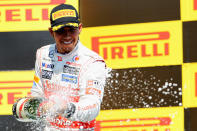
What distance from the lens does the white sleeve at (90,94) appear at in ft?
4.28

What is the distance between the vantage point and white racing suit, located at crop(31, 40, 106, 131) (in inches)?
55.2

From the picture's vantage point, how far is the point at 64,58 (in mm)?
1512

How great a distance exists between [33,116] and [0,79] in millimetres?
1135

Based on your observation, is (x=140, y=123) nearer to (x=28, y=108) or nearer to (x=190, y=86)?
(x=190, y=86)

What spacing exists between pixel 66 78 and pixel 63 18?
32cm

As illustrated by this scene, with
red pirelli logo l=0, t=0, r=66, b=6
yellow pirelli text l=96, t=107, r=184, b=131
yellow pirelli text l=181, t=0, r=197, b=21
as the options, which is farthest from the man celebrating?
yellow pirelli text l=181, t=0, r=197, b=21

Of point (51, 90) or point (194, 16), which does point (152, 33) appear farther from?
point (51, 90)

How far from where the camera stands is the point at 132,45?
91.2 inches

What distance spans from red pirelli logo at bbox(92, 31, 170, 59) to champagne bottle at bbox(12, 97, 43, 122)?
1.03 m

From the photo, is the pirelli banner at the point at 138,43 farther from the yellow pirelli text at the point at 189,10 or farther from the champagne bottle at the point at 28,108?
the champagne bottle at the point at 28,108

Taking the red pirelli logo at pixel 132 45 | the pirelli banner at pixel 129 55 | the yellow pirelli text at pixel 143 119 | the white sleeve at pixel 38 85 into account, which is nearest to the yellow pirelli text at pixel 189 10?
the pirelli banner at pixel 129 55

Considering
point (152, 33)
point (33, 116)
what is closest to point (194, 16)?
point (152, 33)

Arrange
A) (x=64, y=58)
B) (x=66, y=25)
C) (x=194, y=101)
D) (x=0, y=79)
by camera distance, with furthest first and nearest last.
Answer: (x=0, y=79) → (x=194, y=101) → (x=64, y=58) → (x=66, y=25)

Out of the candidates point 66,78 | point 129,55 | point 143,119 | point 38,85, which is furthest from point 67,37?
point 143,119
